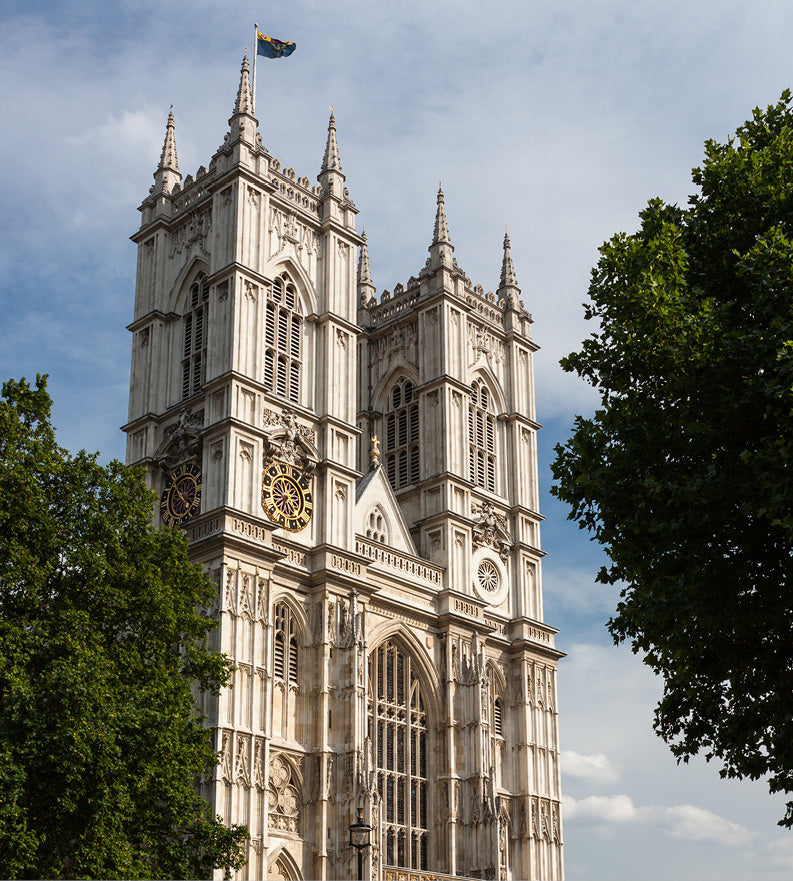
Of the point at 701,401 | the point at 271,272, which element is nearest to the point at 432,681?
the point at 271,272

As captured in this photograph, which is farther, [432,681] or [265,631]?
[432,681]

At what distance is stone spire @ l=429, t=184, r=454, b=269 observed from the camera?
55.4m

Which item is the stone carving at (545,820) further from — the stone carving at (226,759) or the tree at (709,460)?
the tree at (709,460)

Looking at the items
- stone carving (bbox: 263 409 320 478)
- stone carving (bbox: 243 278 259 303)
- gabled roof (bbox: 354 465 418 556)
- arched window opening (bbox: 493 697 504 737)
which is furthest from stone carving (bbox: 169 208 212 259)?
arched window opening (bbox: 493 697 504 737)

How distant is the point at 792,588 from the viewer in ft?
70.6

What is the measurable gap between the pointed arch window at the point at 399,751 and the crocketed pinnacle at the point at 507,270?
2048 cm

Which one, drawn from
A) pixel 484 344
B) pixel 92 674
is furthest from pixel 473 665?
pixel 92 674

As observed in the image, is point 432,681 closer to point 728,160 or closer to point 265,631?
point 265,631

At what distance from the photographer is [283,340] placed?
47.9 metres

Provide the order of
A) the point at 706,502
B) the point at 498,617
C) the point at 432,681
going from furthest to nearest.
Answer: the point at 498,617 < the point at 432,681 < the point at 706,502

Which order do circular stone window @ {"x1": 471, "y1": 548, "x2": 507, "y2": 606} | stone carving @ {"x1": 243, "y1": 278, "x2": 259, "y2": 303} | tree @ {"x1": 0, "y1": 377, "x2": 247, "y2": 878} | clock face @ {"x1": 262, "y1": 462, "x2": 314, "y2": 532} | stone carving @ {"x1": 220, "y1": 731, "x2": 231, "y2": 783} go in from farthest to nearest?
circular stone window @ {"x1": 471, "y1": 548, "x2": 507, "y2": 606}
stone carving @ {"x1": 243, "y1": 278, "x2": 259, "y2": 303}
clock face @ {"x1": 262, "y1": 462, "x2": 314, "y2": 532}
stone carving @ {"x1": 220, "y1": 731, "x2": 231, "y2": 783}
tree @ {"x1": 0, "y1": 377, "x2": 247, "y2": 878}

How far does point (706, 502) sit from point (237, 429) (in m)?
24.1

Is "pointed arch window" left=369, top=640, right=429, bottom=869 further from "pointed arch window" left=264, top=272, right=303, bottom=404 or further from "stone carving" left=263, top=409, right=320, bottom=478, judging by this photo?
"pointed arch window" left=264, top=272, right=303, bottom=404

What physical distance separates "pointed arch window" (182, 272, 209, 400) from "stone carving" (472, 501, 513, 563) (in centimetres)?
1309
